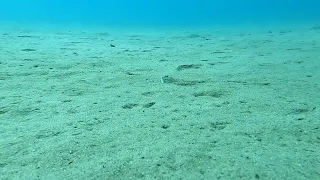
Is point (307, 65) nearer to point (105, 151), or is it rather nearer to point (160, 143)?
point (160, 143)

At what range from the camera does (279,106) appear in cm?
309

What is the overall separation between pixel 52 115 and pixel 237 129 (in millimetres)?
1839

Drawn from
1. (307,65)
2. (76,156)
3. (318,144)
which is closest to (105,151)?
(76,156)

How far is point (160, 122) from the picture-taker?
2758 millimetres

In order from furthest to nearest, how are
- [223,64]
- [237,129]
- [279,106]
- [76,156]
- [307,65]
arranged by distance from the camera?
[223,64], [307,65], [279,106], [237,129], [76,156]

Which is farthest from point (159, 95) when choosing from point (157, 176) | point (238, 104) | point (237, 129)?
point (157, 176)

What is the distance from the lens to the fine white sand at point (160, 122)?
6.62 ft

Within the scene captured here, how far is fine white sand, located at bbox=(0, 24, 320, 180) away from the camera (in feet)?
6.62

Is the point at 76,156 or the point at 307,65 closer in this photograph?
the point at 76,156

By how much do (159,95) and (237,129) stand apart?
1.24m

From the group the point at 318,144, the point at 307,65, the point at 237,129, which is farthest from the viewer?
the point at 307,65

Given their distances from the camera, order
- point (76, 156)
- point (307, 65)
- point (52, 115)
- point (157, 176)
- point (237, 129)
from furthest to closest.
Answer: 1. point (307, 65)
2. point (52, 115)
3. point (237, 129)
4. point (76, 156)
5. point (157, 176)

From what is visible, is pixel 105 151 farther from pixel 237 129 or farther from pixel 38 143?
pixel 237 129

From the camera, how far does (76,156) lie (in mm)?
2160
